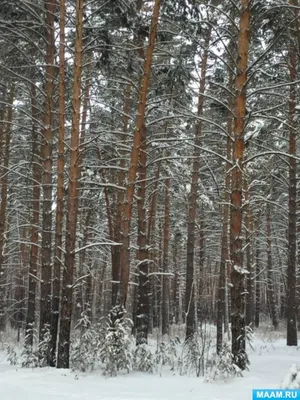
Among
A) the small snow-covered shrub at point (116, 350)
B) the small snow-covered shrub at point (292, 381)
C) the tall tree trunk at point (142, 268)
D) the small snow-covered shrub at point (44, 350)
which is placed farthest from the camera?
the tall tree trunk at point (142, 268)

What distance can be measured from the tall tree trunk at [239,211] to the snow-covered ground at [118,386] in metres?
0.69

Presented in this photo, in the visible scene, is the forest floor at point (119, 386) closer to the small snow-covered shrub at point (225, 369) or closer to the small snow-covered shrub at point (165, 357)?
the small snow-covered shrub at point (225, 369)

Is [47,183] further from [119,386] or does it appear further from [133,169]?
[119,386]

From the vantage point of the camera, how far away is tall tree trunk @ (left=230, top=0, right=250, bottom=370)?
788cm

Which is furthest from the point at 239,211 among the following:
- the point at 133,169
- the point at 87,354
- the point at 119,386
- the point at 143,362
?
the point at 87,354

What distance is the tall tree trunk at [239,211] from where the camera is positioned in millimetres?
7878

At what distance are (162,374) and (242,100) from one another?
5.70m

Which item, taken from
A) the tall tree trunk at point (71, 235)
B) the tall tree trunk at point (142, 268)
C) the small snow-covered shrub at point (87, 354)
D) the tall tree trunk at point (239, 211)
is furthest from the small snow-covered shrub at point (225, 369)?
the tall tree trunk at point (142, 268)

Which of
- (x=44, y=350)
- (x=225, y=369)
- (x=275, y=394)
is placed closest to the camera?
(x=275, y=394)

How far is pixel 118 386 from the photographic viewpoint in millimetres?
6617

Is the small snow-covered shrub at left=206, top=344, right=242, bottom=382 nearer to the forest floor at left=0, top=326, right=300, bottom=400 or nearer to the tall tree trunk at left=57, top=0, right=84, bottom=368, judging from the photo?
the forest floor at left=0, top=326, right=300, bottom=400

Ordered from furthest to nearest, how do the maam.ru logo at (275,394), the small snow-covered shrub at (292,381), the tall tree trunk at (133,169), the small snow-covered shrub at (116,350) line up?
the tall tree trunk at (133,169) → the small snow-covered shrub at (116,350) → the small snow-covered shrub at (292,381) → the maam.ru logo at (275,394)

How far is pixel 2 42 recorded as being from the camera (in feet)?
36.0

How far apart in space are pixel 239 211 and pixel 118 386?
12.9ft
